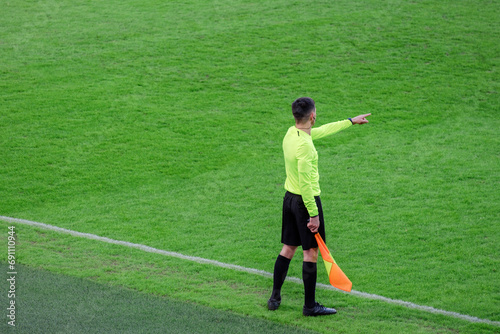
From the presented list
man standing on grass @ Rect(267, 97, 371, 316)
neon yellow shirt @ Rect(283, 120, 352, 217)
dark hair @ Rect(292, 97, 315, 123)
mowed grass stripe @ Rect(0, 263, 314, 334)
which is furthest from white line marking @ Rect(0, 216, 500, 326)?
dark hair @ Rect(292, 97, 315, 123)

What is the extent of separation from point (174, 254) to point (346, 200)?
319 cm

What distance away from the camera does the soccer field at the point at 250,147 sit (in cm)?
594

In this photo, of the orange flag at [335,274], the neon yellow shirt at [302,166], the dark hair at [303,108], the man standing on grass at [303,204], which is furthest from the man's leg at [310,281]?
the dark hair at [303,108]

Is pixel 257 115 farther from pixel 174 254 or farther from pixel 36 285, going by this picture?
pixel 36 285

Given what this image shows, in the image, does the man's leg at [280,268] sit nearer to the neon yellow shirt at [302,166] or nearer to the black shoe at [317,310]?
the black shoe at [317,310]

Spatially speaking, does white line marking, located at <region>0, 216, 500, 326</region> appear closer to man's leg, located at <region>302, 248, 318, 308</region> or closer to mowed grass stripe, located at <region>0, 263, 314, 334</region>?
man's leg, located at <region>302, 248, 318, 308</region>

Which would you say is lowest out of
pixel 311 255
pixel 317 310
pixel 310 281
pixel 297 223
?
pixel 317 310

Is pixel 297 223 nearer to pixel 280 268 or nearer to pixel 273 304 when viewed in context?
pixel 280 268

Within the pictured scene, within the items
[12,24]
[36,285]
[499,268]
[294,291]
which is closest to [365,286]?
[294,291]

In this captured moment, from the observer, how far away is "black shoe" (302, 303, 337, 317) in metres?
5.03

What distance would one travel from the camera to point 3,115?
1162 centimetres

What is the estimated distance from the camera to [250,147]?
10664mm

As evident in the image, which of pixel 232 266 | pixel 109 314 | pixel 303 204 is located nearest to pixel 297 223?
pixel 303 204

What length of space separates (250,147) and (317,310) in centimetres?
594
